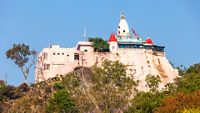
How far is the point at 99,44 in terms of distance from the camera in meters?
88.8

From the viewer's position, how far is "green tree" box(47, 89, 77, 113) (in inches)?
2980

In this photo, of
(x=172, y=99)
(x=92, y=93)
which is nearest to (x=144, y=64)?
(x=92, y=93)

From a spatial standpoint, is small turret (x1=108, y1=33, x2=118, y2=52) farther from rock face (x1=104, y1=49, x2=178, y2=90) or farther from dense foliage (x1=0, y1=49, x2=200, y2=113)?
dense foliage (x1=0, y1=49, x2=200, y2=113)

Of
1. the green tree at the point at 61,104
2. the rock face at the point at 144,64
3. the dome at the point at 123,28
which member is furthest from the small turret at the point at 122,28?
the green tree at the point at 61,104

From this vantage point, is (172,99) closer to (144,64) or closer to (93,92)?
(93,92)

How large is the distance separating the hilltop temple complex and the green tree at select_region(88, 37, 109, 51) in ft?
2.10

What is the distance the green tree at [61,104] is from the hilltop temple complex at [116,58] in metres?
9.90

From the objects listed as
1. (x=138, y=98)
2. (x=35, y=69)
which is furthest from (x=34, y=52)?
(x=138, y=98)

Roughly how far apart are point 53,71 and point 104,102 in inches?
460

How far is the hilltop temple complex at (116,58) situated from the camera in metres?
86.4

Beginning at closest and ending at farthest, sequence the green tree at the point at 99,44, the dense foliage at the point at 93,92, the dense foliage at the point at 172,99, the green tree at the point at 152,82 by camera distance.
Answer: the dense foliage at the point at 172,99, the dense foliage at the point at 93,92, the green tree at the point at 152,82, the green tree at the point at 99,44

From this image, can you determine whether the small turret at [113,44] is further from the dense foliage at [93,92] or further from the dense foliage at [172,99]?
the dense foliage at [172,99]

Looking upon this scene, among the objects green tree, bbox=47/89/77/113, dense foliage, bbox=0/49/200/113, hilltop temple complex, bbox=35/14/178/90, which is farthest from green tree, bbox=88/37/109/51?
green tree, bbox=47/89/77/113

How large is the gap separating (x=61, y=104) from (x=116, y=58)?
48.2 feet
